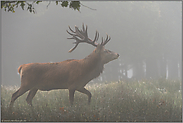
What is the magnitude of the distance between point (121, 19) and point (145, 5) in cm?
348

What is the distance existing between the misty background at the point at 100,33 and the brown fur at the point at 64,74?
8.72 meters

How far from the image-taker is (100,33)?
15.2 m

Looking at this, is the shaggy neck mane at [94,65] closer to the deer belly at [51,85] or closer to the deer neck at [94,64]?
the deer neck at [94,64]

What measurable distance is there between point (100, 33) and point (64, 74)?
33.2ft

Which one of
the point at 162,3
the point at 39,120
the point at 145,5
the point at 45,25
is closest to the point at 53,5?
the point at 45,25

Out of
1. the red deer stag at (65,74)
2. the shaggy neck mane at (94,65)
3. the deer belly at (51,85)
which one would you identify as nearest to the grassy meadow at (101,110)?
the red deer stag at (65,74)

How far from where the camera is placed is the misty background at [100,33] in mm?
15133

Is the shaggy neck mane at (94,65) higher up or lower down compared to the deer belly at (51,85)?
higher up

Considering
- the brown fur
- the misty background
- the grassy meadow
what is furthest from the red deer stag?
the misty background

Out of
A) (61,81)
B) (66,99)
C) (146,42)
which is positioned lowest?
(66,99)

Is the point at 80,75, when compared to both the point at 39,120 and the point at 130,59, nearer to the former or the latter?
the point at 39,120

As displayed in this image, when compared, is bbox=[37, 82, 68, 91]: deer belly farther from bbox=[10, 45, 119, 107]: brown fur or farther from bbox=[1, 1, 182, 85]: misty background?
bbox=[1, 1, 182, 85]: misty background

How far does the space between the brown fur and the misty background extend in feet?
28.6

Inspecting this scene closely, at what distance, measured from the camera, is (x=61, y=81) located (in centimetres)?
564
